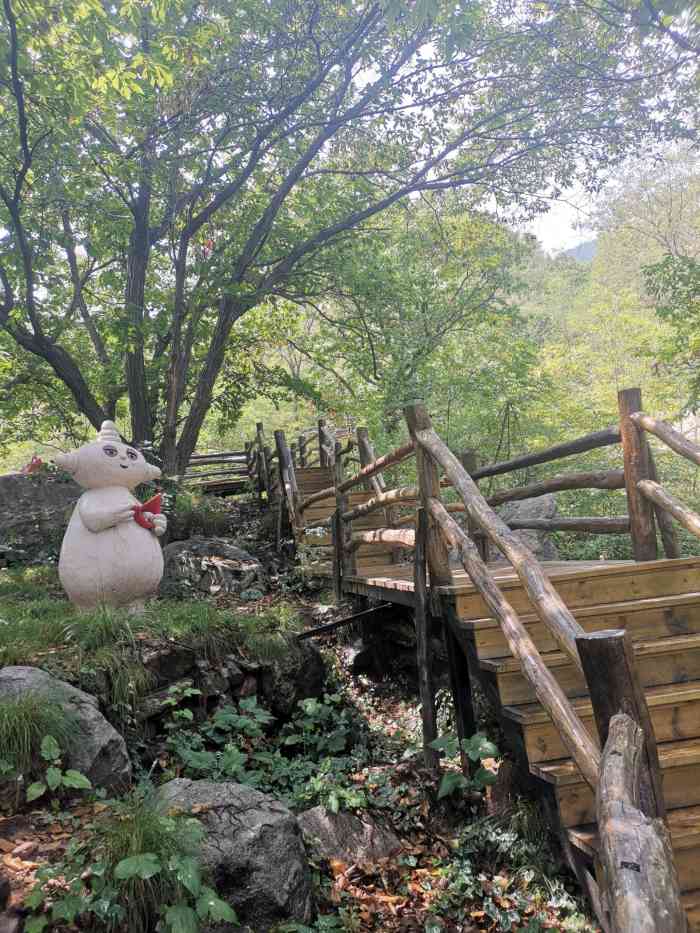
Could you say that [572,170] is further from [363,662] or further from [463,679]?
[463,679]

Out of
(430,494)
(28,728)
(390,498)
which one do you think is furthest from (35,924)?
(390,498)

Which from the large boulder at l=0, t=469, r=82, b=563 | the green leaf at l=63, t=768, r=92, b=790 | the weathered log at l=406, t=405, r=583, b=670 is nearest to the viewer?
the weathered log at l=406, t=405, r=583, b=670

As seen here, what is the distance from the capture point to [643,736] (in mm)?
1682

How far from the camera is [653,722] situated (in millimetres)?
2805

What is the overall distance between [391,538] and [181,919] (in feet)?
9.64

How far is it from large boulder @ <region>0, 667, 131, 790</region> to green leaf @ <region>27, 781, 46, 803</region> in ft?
0.73

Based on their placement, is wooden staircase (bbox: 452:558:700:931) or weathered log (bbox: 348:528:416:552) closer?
wooden staircase (bbox: 452:558:700:931)

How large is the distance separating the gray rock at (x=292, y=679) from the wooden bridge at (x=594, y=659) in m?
0.76

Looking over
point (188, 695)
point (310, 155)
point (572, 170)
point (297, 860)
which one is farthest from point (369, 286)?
point (297, 860)

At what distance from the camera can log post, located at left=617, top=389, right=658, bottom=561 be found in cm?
399

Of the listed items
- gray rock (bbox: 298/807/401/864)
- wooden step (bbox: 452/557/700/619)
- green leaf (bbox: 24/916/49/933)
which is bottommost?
gray rock (bbox: 298/807/401/864)

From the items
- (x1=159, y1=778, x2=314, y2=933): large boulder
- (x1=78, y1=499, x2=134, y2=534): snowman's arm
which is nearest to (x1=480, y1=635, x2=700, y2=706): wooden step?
(x1=159, y1=778, x2=314, y2=933): large boulder

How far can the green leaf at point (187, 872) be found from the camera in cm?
234

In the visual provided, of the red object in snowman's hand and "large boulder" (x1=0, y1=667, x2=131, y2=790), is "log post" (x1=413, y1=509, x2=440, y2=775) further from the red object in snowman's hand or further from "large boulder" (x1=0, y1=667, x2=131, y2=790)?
the red object in snowman's hand
